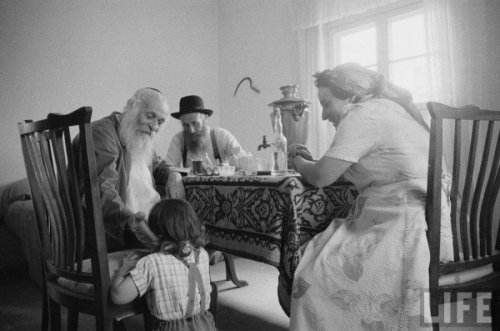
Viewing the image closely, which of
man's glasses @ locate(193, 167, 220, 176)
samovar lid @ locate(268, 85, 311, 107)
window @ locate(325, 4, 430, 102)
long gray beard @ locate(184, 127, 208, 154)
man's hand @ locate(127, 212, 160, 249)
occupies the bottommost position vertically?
man's hand @ locate(127, 212, 160, 249)

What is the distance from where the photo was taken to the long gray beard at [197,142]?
3781mm

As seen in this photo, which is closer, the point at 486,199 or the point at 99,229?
the point at 99,229

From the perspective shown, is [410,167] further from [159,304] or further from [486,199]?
[159,304]

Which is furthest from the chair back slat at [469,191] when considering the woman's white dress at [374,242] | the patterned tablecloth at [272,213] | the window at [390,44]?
the window at [390,44]

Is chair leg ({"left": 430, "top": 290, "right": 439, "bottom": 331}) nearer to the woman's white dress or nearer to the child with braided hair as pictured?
the woman's white dress

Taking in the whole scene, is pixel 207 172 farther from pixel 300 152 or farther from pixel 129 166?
pixel 300 152

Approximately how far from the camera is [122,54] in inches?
183

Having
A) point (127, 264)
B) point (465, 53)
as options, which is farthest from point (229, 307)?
point (465, 53)

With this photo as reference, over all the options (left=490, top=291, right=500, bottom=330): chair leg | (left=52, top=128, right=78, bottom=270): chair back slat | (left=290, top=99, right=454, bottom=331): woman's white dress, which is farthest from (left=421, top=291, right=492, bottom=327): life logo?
(left=52, top=128, right=78, bottom=270): chair back slat

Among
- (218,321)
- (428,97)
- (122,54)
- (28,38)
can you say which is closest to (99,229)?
(218,321)

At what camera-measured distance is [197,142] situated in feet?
12.4

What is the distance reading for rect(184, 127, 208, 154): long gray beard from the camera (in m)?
3.78

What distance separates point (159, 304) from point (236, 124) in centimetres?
436

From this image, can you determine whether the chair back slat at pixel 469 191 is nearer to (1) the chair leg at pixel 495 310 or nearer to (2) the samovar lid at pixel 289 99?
(1) the chair leg at pixel 495 310
